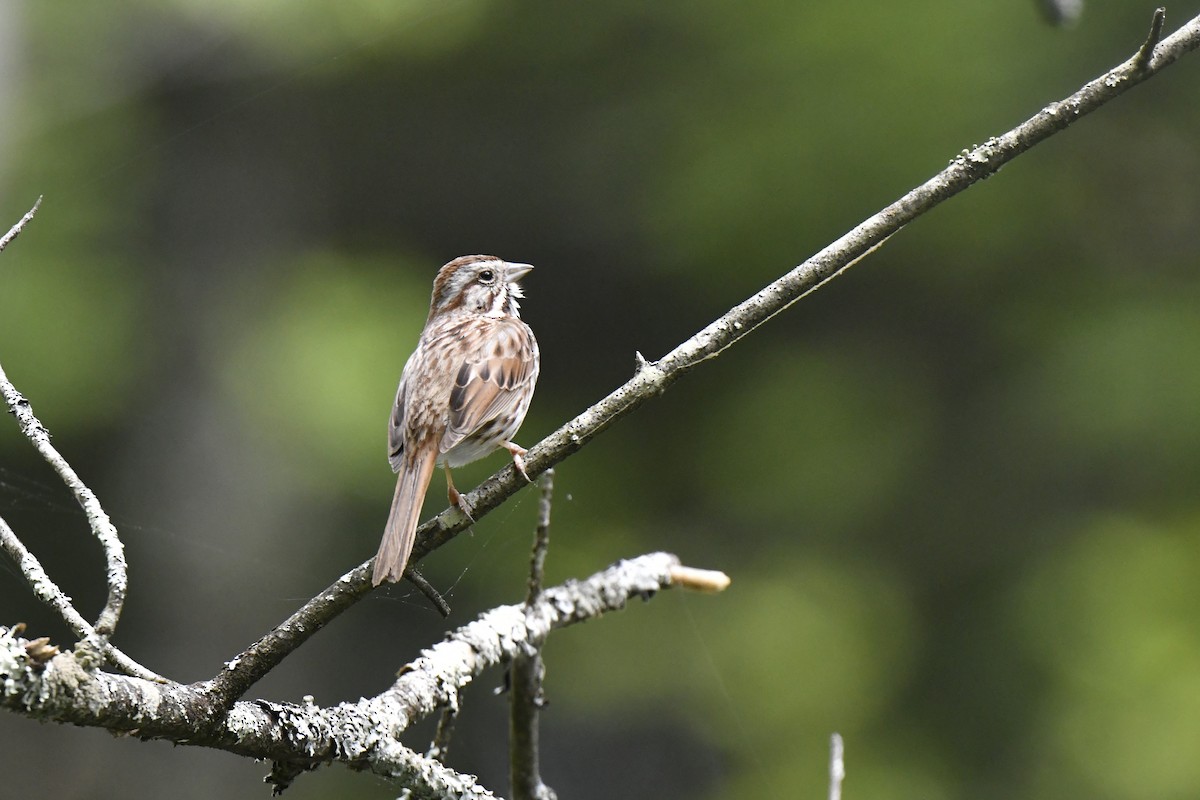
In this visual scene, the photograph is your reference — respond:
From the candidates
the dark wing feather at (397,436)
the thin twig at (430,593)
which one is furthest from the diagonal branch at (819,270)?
the dark wing feather at (397,436)

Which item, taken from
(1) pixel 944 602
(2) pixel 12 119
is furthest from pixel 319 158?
(1) pixel 944 602

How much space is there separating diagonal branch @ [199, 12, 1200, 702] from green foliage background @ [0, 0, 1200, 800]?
155 inches

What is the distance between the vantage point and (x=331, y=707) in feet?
5.91

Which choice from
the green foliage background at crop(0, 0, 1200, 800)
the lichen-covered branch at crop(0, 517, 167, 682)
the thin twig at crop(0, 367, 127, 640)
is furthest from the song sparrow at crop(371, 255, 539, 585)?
the green foliage background at crop(0, 0, 1200, 800)

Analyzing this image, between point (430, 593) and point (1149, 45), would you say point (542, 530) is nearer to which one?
point (430, 593)

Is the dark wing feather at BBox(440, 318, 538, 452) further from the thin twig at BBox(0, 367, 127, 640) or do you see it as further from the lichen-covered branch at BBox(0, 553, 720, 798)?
the thin twig at BBox(0, 367, 127, 640)

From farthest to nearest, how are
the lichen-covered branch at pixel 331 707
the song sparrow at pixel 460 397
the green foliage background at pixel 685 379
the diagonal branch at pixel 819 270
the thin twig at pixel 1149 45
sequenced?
the green foliage background at pixel 685 379 < the song sparrow at pixel 460 397 < the diagonal branch at pixel 819 270 < the thin twig at pixel 1149 45 < the lichen-covered branch at pixel 331 707

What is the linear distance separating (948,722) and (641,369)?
494cm

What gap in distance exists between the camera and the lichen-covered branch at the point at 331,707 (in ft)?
4.40

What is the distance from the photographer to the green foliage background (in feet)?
20.5

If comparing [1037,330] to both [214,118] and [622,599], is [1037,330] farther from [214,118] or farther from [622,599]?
[214,118]

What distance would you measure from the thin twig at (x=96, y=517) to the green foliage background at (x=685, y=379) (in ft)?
13.7

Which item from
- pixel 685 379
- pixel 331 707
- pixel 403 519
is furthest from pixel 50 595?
pixel 685 379

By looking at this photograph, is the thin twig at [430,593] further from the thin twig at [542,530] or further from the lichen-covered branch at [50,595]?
the lichen-covered branch at [50,595]
